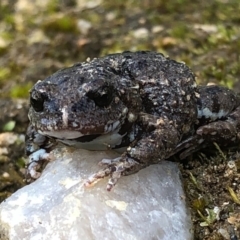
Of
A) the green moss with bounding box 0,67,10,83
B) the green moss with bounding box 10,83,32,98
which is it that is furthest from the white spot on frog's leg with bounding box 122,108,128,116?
the green moss with bounding box 0,67,10,83

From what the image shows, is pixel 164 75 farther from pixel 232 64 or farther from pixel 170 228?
pixel 232 64

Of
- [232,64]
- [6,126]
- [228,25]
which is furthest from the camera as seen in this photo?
[228,25]

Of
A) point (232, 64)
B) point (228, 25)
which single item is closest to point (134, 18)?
point (228, 25)

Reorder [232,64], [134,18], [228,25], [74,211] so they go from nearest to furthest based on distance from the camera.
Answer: [74,211], [232,64], [228,25], [134,18]

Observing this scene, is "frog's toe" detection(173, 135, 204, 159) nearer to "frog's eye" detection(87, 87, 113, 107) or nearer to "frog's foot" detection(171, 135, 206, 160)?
"frog's foot" detection(171, 135, 206, 160)

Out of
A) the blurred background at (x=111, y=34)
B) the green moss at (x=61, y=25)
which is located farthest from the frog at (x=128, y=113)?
the green moss at (x=61, y=25)

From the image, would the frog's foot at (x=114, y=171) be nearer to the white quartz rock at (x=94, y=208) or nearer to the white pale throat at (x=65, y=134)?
the white quartz rock at (x=94, y=208)
